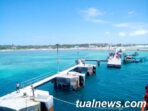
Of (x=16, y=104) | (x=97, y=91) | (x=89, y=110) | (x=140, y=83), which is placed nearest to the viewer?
(x=16, y=104)

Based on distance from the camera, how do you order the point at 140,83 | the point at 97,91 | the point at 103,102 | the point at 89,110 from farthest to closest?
1. the point at 140,83
2. the point at 97,91
3. the point at 103,102
4. the point at 89,110

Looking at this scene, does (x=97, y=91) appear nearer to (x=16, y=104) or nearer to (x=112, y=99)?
(x=112, y=99)

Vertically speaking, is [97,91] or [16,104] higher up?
[16,104]

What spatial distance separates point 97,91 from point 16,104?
23.1 meters

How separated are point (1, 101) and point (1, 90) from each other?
2274cm

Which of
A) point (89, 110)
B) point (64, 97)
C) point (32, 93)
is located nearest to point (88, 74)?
point (64, 97)

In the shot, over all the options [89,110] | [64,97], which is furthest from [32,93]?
[64,97]

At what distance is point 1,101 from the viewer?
27.2 m

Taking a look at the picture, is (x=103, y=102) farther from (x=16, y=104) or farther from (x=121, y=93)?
(x=16, y=104)

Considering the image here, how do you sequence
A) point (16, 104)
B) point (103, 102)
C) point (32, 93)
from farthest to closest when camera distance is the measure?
1. point (103, 102)
2. point (32, 93)
3. point (16, 104)

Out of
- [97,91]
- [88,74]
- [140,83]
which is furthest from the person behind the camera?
[88,74]

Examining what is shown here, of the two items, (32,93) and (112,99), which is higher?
(32,93)

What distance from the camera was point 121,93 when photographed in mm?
43938

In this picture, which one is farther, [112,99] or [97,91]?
[97,91]
